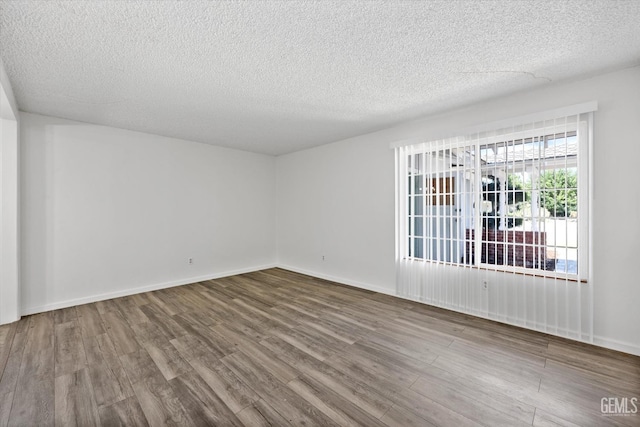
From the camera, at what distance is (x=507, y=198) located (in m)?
3.04

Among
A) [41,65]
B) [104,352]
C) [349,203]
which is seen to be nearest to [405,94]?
[349,203]

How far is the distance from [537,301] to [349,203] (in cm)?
284

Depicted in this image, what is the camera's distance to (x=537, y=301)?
9.37 ft

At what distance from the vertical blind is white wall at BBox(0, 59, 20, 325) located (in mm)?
4837

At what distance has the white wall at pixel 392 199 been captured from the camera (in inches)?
95.5

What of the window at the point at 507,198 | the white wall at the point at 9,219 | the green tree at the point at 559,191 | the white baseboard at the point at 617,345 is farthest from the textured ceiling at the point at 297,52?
the white baseboard at the point at 617,345

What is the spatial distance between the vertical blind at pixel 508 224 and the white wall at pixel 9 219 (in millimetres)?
4837

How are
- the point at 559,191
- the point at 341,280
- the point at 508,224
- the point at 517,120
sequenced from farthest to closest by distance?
the point at 341,280, the point at 508,224, the point at 517,120, the point at 559,191

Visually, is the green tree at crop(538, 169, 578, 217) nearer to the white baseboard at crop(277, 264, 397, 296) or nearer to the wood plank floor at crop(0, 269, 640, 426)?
the wood plank floor at crop(0, 269, 640, 426)

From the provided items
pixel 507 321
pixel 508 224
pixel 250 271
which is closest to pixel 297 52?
pixel 508 224

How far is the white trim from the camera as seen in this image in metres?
2.56

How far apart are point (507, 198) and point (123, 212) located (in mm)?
5280

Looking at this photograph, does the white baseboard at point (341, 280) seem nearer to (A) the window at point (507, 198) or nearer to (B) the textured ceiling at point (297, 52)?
(A) the window at point (507, 198)

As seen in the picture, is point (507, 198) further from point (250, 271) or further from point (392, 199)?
point (250, 271)
